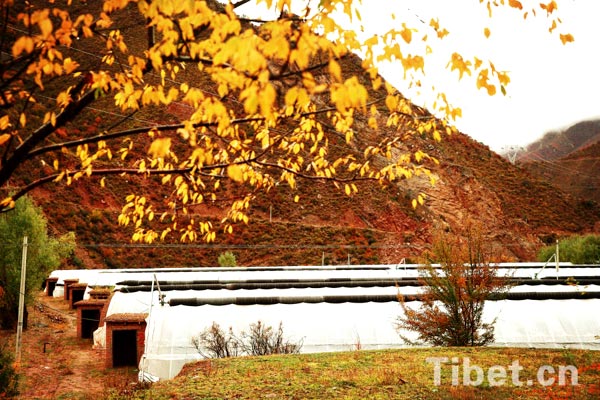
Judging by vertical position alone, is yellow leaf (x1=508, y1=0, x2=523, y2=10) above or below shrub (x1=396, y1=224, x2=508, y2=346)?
above

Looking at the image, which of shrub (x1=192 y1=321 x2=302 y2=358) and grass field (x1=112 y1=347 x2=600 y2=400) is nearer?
grass field (x1=112 y1=347 x2=600 y2=400)

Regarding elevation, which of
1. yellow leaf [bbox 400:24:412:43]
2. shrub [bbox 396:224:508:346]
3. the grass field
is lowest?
the grass field

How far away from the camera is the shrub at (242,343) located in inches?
460

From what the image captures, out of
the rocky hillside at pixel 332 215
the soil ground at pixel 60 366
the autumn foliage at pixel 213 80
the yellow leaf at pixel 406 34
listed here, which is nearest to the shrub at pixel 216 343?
the soil ground at pixel 60 366

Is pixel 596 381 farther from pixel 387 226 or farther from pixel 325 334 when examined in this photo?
pixel 387 226

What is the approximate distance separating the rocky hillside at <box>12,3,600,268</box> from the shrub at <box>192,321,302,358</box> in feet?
81.9

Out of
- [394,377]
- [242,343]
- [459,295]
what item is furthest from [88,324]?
[394,377]

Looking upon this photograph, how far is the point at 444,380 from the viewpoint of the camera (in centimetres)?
766

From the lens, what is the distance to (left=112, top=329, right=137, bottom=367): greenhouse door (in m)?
15.4

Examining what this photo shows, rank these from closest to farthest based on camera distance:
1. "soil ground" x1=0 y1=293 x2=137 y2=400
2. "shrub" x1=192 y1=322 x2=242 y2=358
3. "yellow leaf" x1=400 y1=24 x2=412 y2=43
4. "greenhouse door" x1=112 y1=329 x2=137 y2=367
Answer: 1. "yellow leaf" x1=400 y1=24 x2=412 y2=43
2. "shrub" x1=192 y1=322 x2=242 y2=358
3. "soil ground" x1=0 y1=293 x2=137 y2=400
4. "greenhouse door" x1=112 y1=329 x2=137 y2=367

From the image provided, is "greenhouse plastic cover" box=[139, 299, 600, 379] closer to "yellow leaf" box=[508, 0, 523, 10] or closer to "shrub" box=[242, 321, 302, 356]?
"shrub" box=[242, 321, 302, 356]

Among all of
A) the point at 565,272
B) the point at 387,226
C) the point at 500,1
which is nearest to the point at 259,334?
the point at 500,1

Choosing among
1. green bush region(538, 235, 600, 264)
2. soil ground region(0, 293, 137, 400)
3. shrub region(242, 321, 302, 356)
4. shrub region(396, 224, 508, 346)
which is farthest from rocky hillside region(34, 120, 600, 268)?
shrub region(396, 224, 508, 346)

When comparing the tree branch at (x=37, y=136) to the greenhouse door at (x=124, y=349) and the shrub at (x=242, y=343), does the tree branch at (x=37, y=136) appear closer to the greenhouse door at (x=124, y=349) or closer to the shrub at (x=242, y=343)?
the shrub at (x=242, y=343)
